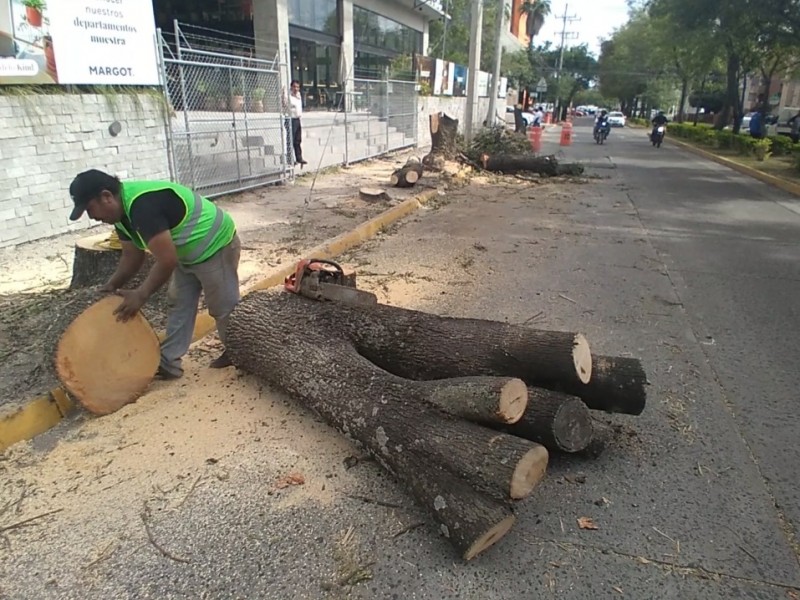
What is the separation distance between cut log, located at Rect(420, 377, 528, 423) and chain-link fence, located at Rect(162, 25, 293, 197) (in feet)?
24.5

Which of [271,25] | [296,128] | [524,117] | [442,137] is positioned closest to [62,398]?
[296,128]

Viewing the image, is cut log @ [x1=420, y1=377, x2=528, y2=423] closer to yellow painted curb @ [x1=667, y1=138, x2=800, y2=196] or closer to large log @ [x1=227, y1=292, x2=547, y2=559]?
large log @ [x1=227, y1=292, x2=547, y2=559]

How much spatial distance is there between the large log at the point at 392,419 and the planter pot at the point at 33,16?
5.03 meters

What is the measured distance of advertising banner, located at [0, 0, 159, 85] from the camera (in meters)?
6.42

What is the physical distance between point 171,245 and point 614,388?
256cm

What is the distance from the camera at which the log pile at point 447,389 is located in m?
2.52

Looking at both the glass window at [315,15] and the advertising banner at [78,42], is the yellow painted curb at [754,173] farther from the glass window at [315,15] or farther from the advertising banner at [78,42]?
the glass window at [315,15]

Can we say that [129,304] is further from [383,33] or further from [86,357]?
[383,33]

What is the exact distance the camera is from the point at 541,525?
270 cm

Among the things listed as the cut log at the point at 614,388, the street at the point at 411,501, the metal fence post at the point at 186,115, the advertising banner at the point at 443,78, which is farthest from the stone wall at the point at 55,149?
the advertising banner at the point at 443,78

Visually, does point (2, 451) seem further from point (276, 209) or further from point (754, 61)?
point (754, 61)

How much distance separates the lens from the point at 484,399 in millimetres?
2711

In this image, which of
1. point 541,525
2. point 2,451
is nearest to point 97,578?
point 2,451

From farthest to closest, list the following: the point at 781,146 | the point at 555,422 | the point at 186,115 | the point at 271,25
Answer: the point at 781,146 → the point at 271,25 → the point at 186,115 → the point at 555,422
